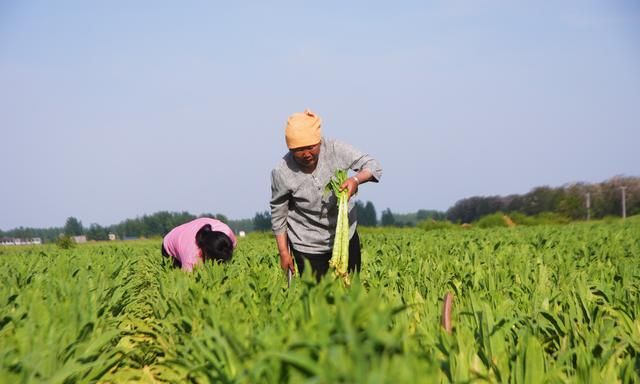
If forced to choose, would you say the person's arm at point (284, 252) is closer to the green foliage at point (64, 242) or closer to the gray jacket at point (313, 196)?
the gray jacket at point (313, 196)

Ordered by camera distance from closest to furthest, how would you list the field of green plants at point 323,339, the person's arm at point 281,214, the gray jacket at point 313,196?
the field of green plants at point 323,339 → the gray jacket at point 313,196 → the person's arm at point 281,214

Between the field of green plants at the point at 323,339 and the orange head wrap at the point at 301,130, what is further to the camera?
the orange head wrap at the point at 301,130

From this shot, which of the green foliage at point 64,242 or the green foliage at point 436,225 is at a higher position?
the green foliage at point 436,225

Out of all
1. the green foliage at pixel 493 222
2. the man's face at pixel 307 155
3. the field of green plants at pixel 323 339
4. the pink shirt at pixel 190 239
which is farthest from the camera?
the green foliage at pixel 493 222

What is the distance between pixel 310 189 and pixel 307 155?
16.4 inches

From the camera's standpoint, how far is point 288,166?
542cm

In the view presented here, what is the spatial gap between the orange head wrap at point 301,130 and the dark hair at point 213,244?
1.92 metres

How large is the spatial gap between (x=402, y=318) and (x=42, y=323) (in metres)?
1.98

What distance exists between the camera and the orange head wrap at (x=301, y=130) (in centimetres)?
491

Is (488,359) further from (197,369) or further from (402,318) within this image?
(197,369)

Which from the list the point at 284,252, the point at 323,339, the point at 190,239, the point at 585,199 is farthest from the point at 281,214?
the point at 585,199

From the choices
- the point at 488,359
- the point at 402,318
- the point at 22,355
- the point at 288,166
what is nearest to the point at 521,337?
the point at 488,359

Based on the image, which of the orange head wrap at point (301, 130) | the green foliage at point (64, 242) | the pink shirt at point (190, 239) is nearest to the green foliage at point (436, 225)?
the green foliage at point (64, 242)

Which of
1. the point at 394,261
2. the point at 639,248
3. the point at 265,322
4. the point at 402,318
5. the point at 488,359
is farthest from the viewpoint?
the point at 639,248
